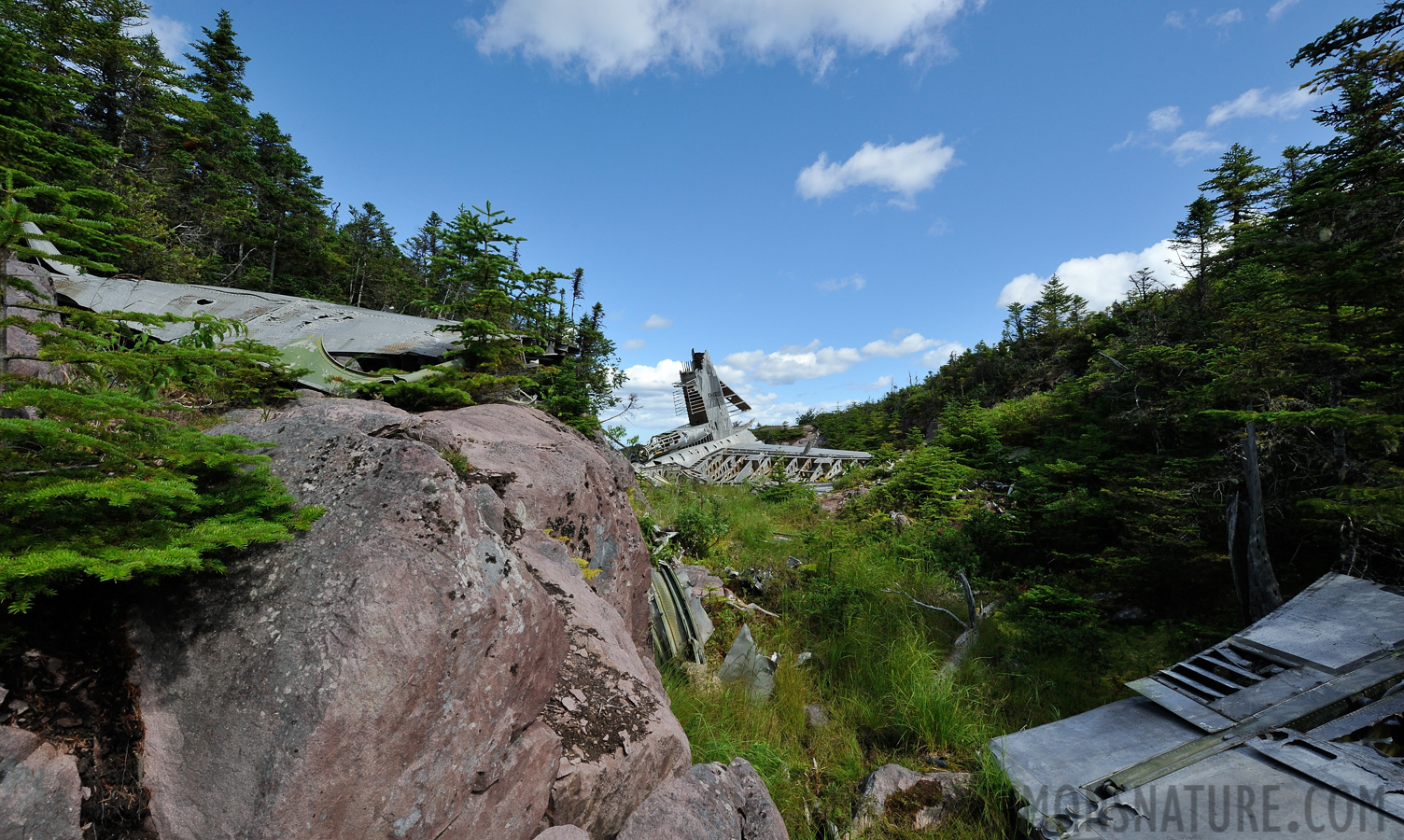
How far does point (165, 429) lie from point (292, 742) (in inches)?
54.0

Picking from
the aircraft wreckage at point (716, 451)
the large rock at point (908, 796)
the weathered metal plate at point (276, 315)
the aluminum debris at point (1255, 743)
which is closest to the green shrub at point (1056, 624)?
the aluminum debris at point (1255, 743)

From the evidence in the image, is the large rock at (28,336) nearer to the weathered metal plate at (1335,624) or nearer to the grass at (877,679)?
the grass at (877,679)

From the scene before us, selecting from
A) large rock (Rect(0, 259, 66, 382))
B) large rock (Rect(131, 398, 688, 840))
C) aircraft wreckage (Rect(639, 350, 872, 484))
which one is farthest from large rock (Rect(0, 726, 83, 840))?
aircraft wreckage (Rect(639, 350, 872, 484))

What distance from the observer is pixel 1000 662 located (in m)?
5.65

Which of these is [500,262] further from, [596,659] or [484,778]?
[484,778]

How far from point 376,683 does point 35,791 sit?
2.74ft

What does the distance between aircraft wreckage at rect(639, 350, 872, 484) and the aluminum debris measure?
528 inches

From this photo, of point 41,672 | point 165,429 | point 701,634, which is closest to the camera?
point 41,672

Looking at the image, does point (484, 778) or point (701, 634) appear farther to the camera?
point (701, 634)

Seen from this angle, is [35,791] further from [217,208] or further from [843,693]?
[217,208]

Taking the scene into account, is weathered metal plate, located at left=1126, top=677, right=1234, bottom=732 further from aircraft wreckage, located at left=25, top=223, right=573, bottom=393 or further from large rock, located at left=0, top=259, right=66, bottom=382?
large rock, located at left=0, top=259, right=66, bottom=382

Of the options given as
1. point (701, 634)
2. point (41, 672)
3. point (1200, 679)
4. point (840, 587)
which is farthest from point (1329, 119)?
point (41, 672)

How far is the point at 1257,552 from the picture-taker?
5023 millimetres

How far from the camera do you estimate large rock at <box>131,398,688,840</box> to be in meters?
1.67
